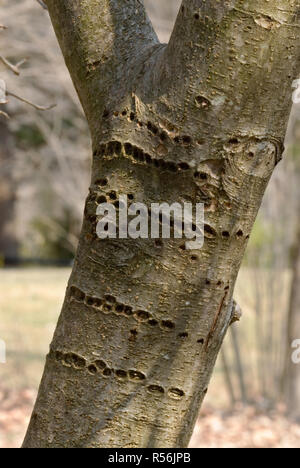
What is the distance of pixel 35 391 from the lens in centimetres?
568

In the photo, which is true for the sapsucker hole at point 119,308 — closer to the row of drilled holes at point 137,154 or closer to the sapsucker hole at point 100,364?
the sapsucker hole at point 100,364

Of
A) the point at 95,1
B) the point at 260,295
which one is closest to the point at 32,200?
the point at 260,295

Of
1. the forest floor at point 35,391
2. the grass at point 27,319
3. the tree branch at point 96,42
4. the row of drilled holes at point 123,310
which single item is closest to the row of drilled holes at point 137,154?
the tree branch at point 96,42

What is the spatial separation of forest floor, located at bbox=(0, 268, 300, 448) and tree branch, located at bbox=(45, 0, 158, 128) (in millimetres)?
3365

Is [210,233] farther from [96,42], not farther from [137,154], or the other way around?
[96,42]

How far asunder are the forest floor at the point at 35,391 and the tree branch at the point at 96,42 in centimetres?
337

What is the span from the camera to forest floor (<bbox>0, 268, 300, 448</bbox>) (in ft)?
14.6

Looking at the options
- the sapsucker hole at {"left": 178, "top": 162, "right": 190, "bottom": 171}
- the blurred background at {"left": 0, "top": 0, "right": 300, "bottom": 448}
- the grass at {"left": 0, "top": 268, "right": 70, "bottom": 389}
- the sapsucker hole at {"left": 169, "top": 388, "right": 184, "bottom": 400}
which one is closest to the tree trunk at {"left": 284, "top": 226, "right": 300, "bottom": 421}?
the blurred background at {"left": 0, "top": 0, "right": 300, "bottom": 448}

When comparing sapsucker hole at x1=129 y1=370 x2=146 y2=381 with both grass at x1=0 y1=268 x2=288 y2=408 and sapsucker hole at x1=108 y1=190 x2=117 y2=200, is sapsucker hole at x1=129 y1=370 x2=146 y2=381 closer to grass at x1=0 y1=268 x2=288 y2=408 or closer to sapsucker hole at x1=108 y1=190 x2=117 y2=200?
sapsucker hole at x1=108 y1=190 x2=117 y2=200

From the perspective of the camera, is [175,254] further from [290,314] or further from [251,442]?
[290,314]

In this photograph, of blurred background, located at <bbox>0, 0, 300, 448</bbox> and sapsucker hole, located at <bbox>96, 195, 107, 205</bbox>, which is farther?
blurred background, located at <bbox>0, 0, 300, 448</bbox>

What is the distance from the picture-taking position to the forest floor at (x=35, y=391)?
14.6ft

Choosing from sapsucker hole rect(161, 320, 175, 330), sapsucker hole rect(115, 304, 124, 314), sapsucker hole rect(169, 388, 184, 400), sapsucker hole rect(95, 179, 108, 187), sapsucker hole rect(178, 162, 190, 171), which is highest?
sapsucker hole rect(178, 162, 190, 171)

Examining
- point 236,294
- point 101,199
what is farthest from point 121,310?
point 236,294
